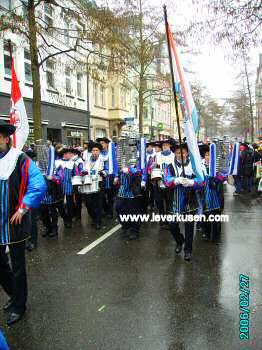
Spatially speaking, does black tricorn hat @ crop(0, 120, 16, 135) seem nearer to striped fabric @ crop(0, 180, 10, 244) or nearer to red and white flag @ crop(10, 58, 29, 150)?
striped fabric @ crop(0, 180, 10, 244)

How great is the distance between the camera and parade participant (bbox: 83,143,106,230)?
7523 millimetres

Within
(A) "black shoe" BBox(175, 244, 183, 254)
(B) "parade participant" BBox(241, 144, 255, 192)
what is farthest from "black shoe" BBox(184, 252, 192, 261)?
(B) "parade participant" BBox(241, 144, 255, 192)

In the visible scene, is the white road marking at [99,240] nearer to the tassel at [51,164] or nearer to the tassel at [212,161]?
the tassel at [51,164]

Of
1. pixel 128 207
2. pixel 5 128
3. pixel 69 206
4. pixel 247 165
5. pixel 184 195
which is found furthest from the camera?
pixel 247 165

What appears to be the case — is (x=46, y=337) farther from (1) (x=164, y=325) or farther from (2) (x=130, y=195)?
(2) (x=130, y=195)

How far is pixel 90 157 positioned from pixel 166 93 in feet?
56.9

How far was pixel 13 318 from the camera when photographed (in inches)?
137

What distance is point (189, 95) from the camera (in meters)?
4.69

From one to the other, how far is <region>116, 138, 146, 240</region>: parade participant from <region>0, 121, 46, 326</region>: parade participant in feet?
11.3

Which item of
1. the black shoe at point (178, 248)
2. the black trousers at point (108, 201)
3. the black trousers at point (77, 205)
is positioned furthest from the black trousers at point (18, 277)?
the black trousers at point (108, 201)

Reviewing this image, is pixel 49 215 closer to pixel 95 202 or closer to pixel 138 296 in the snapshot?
pixel 95 202
